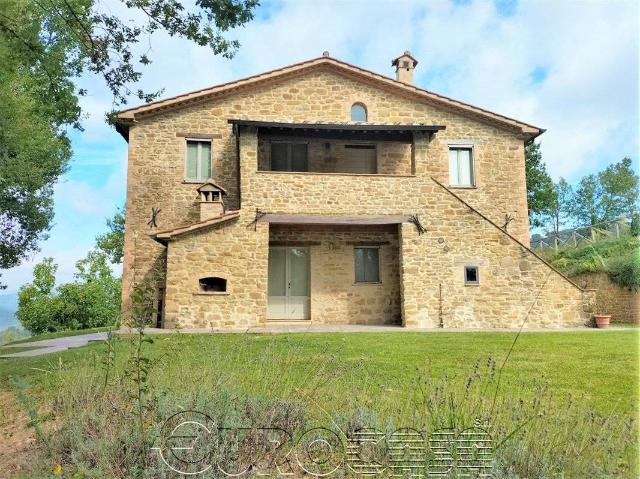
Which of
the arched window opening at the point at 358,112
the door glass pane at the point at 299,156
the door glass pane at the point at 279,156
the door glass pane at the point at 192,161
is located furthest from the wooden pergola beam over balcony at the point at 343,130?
the door glass pane at the point at 192,161

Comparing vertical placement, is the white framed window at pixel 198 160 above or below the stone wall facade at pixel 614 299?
above

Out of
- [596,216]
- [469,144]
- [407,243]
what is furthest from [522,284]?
[596,216]

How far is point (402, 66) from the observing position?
781 inches

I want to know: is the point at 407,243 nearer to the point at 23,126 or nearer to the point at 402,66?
the point at 402,66

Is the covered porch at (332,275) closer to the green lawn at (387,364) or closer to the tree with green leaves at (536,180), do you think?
the green lawn at (387,364)

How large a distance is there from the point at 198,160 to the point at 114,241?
67.7 feet

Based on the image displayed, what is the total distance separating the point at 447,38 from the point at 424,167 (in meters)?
9.60

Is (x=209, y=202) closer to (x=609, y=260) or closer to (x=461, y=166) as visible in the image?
(x=461, y=166)

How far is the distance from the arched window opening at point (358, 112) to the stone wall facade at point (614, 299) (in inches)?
388

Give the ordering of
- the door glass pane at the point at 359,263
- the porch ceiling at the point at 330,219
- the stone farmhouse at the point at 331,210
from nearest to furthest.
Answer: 1. the stone farmhouse at the point at 331,210
2. the porch ceiling at the point at 330,219
3. the door glass pane at the point at 359,263

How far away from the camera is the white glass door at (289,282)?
592 inches

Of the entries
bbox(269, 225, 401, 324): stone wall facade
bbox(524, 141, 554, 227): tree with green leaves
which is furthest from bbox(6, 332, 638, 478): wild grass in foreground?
bbox(524, 141, 554, 227): tree with green leaves

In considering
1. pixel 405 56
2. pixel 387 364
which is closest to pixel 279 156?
pixel 405 56

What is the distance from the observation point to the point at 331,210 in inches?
561
